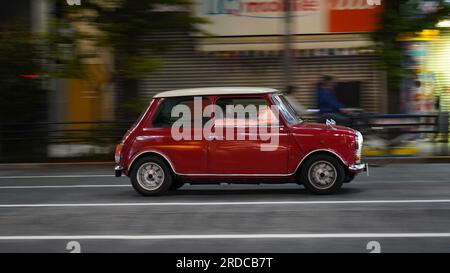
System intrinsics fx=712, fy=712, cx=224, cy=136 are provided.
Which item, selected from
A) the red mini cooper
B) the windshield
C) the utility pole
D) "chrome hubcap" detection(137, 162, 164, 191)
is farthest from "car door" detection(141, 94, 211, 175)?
the utility pole

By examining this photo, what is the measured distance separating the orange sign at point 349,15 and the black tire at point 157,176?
10589mm

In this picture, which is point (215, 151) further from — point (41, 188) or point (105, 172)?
point (105, 172)

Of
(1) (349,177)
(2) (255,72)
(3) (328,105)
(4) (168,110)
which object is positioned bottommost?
(1) (349,177)

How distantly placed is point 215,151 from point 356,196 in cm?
209

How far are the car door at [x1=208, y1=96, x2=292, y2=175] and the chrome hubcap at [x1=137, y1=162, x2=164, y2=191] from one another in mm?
794

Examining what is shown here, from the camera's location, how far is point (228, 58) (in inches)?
810

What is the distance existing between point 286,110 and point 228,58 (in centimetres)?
1037

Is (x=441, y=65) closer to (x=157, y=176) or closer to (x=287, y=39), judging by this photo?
(x=287, y=39)

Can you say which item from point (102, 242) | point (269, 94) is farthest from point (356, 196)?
point (102, 242)

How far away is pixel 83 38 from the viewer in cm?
1617

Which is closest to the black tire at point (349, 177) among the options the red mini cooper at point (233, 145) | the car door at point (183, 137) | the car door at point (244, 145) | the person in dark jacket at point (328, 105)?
the red mini cooper at point (233, 145)

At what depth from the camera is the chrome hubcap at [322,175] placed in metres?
10.0

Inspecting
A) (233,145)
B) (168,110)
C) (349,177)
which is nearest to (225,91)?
(233,145)

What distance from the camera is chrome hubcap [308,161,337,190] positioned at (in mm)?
10023
